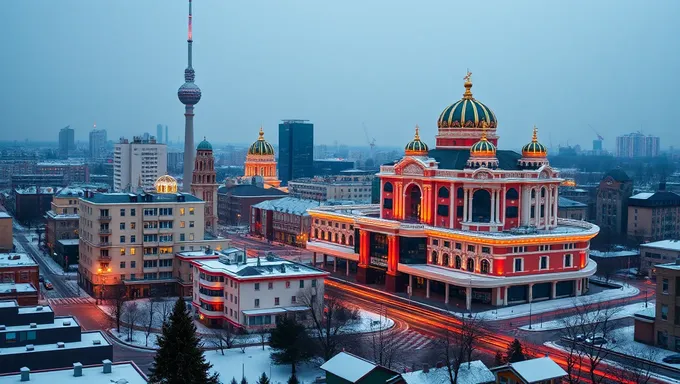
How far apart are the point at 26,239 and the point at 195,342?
325 feet

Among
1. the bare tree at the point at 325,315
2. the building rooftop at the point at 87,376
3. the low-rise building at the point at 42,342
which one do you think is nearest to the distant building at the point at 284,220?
the bare tree at the point at 325,315

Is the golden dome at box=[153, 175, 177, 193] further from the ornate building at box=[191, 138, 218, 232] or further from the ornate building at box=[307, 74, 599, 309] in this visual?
the ornate building at box=[307, 74, 599, 309]

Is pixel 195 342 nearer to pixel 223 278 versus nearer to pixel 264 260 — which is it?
pixel 223 278

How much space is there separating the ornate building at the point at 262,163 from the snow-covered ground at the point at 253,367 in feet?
373

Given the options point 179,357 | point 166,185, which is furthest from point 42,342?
point 166,185

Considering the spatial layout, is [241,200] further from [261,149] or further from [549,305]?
[549,305]

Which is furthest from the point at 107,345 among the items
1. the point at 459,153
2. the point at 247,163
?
the point at 247,163

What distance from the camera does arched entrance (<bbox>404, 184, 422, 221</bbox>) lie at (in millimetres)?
94500

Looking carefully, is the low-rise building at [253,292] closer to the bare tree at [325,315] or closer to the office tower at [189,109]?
the bare tree at [325,315]

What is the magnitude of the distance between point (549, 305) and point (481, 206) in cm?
1481

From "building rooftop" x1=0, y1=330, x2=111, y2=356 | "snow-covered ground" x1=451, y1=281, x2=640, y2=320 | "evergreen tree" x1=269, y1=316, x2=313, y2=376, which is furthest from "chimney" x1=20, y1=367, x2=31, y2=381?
"snow-covered ground" x1=451, y1=281, x2=640, y2=320

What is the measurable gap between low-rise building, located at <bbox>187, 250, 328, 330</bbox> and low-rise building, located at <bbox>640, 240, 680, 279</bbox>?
43.2 m

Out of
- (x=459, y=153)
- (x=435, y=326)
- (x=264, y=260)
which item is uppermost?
(x=459, y=153)

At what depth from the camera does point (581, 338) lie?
61.6 m
